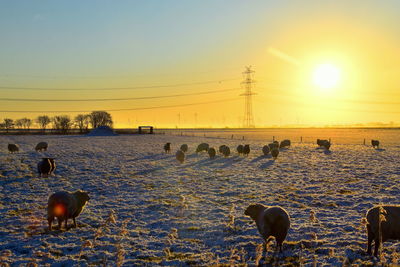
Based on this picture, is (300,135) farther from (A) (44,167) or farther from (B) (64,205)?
(B) (64,205)

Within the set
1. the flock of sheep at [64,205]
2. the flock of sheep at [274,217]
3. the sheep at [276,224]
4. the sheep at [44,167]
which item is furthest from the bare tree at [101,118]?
the sheep at [276,224]

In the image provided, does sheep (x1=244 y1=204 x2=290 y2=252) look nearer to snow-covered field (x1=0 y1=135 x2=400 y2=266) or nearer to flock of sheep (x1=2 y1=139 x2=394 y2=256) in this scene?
flock of sheep (x1=2 y1=139 x2=394 y2=256)

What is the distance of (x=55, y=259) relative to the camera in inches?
267

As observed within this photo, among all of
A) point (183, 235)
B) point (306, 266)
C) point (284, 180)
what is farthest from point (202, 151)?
point (306, 266)

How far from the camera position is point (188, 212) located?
34.4 ft

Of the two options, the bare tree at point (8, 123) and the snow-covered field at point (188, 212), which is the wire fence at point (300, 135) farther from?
the bare tree at point (8, 123)

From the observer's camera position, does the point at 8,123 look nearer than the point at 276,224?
No

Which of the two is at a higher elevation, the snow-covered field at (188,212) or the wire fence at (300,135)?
the wire fence at (300,135)

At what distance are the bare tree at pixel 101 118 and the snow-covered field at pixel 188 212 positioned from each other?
10079 cm

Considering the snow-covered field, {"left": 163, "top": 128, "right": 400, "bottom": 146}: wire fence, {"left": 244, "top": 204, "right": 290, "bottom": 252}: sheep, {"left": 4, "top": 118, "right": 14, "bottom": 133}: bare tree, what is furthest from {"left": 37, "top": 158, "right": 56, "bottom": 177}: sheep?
{"left": 4, "top": 118, "right": 14, "bottom": 133}: bare tree

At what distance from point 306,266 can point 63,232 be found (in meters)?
7.21

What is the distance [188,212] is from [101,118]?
11643cm

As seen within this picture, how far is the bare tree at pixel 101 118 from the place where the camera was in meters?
118

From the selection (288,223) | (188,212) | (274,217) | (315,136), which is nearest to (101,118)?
(315,136)
